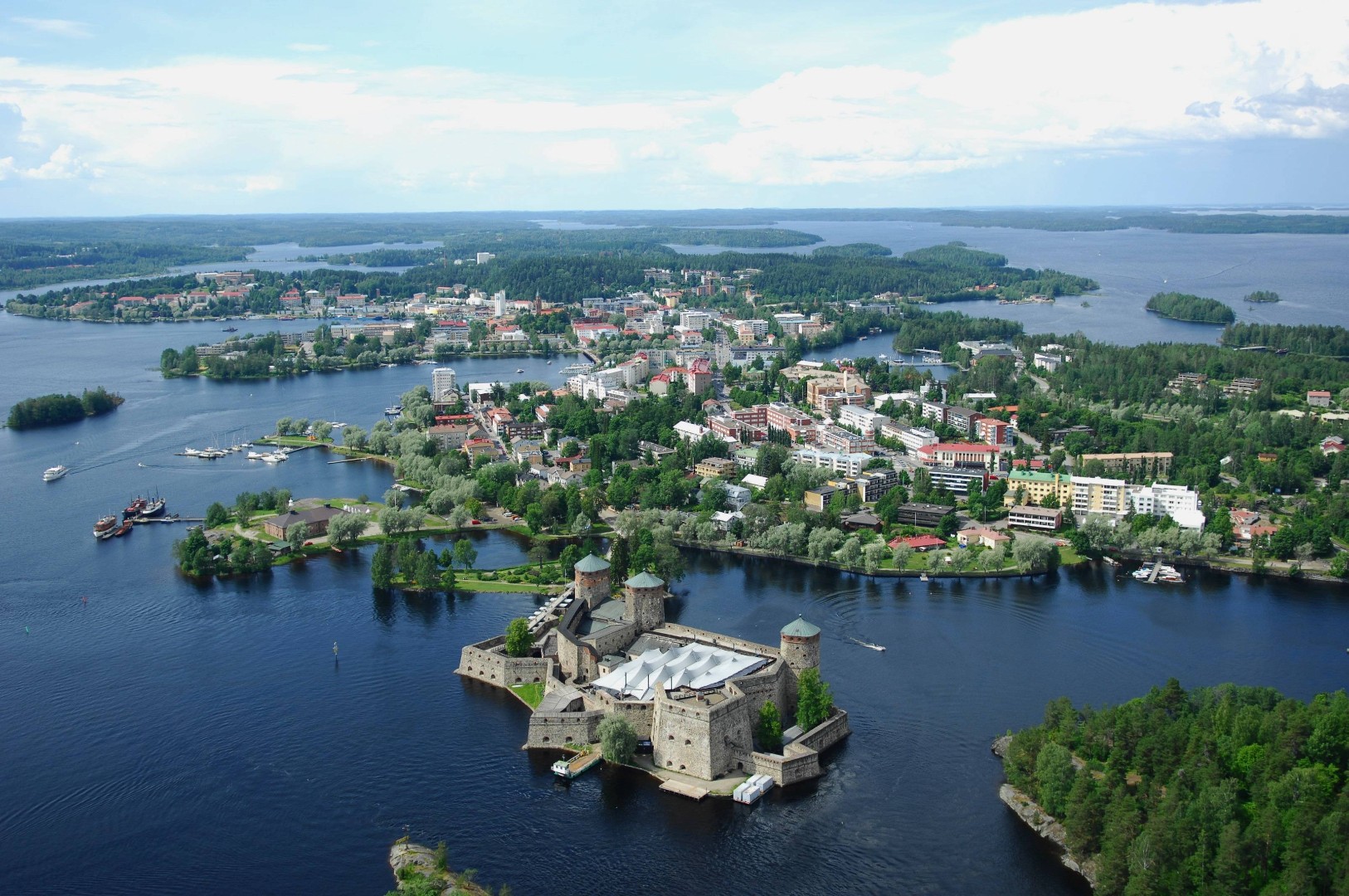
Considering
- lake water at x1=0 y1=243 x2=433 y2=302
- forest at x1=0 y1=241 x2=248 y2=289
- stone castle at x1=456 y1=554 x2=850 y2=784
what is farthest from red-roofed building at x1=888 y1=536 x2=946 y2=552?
forest at x1=0 y1=241 x2=248 y2=289

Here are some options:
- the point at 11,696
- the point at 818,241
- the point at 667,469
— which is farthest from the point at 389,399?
the point at 818,241

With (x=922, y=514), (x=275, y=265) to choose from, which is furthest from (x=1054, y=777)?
(x=275, y=265)

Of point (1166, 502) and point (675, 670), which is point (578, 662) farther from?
point (1166, 502)

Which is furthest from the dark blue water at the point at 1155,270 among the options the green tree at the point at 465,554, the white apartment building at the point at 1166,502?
the green tree at the point at 465,554

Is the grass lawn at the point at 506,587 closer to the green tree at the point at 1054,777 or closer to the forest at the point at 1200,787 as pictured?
the forest at the point at 1200,787

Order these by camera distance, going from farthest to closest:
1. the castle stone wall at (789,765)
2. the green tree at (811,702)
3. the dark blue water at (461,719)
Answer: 1. the green tree at (811,702)
2. the castle stone wall at (789,765)
3. the dark blue water at (461,719)
